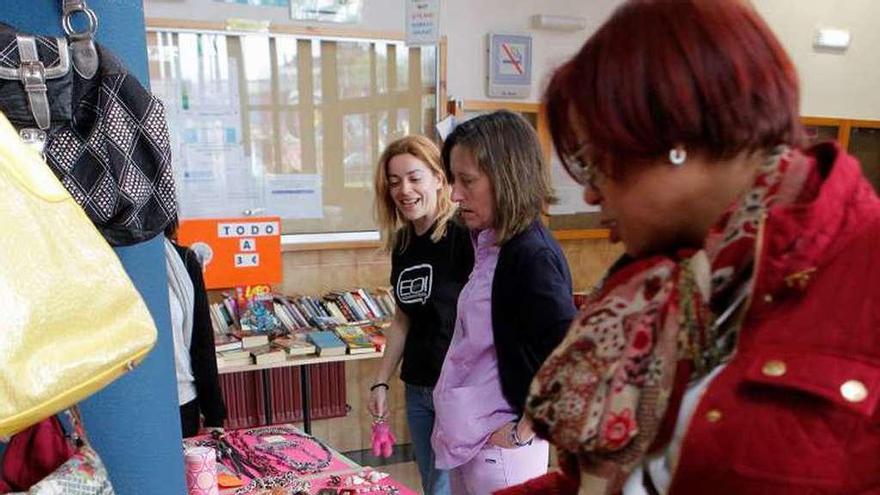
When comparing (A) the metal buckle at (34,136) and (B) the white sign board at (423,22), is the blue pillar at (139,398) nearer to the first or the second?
(A) the metal buckle at (34,136)

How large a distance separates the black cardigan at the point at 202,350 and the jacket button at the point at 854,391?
83.7 inches

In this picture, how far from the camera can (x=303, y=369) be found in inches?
131

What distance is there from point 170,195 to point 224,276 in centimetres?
234

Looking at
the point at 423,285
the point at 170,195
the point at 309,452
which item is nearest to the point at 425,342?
the point at 423,285

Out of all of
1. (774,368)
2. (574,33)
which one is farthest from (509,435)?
(574,33)

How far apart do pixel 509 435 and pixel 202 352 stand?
1240 mm

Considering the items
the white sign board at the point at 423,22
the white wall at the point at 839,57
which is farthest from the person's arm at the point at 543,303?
the white wall at the point at 839,57

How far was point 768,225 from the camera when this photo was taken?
0.55 meters

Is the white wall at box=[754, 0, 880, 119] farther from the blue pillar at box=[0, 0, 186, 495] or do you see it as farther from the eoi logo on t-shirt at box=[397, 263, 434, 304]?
the blue pillar at box=[0, 0, 186, 495]

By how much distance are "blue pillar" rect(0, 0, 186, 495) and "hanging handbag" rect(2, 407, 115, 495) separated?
31cm

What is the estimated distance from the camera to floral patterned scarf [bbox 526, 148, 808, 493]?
577 millimetres

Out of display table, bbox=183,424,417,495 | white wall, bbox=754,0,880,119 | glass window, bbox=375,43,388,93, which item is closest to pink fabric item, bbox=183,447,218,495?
display table, bbox=183,424,417,495

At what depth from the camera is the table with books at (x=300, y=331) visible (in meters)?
3.00

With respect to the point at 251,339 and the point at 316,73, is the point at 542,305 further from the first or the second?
the point at 316,73
